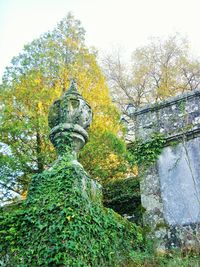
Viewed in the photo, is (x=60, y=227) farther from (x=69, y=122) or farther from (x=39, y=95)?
(x=39, y=95)

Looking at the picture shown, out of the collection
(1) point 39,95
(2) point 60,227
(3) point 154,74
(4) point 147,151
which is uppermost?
(3) point 154,74

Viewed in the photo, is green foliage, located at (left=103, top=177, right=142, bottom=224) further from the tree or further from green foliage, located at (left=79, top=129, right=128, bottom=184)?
the tree

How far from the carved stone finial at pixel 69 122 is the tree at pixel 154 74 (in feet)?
36.0

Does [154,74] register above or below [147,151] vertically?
above

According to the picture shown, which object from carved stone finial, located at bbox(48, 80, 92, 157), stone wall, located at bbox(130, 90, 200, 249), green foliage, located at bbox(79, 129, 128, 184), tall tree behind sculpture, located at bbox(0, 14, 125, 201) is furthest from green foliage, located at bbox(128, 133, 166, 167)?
carved stone finial, located at bbox(48, 80, 92, 157)

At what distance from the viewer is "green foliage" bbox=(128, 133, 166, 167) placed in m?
8.10

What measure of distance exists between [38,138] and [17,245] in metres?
5.72

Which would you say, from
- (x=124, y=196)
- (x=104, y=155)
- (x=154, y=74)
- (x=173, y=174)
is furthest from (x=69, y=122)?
(x=154, y=74)

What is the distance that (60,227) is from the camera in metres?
2.87

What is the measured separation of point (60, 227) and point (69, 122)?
1.30 m

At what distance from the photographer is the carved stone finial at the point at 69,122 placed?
3697 millimetres

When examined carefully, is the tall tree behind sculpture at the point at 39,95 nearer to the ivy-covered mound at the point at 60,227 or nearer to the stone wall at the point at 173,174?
the stone wall at the point at 173,174

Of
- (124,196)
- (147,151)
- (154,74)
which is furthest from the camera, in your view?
(154,74)

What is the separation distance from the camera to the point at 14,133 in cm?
812
